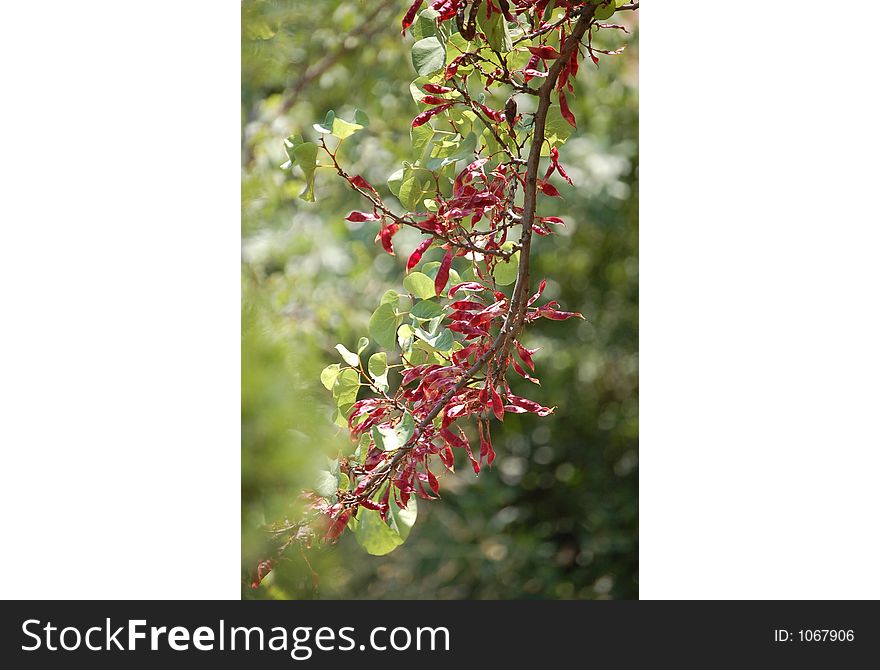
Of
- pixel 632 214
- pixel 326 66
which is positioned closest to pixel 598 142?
pixel 632 214

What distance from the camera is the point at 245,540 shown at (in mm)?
906

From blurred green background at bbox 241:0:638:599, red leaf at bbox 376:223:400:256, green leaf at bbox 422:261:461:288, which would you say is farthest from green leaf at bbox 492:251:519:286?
blurred green background at bbox 241:0:638:599

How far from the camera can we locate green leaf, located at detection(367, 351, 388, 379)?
68 cm

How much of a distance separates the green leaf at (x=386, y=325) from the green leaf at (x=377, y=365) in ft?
0.07

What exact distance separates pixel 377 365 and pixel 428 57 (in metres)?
0.23

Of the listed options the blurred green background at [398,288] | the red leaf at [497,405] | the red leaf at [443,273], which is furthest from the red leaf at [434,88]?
the blurred green background at [398,288]

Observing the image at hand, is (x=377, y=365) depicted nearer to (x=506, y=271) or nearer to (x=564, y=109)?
(x=506, y=271)

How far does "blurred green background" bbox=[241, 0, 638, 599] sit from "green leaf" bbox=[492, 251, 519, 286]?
0.39m

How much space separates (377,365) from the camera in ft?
2.23

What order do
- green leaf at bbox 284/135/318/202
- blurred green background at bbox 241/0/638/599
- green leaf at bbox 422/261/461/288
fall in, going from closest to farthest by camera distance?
green leaf at bbox 284/135/318/202 → green leaf at bbox 422/261/461/288 → blurred green background at bbox 241/0/638/599

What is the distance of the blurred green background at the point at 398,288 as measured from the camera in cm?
157

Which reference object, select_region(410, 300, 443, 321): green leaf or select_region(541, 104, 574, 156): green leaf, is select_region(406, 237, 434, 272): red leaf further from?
select_region(541, 104, 574, 156): green leaf

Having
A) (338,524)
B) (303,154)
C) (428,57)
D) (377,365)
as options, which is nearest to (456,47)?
(428,57)
